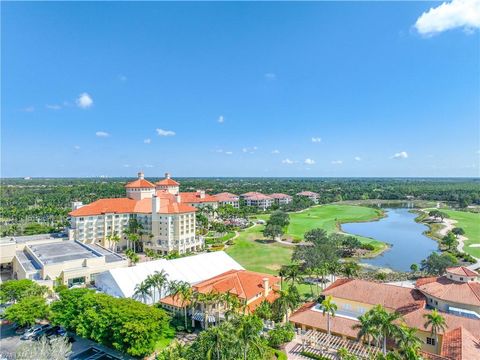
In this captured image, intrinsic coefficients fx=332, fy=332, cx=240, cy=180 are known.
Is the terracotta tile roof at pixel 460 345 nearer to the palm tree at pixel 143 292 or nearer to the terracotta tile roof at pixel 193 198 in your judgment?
the palm tree at pixel 143 292

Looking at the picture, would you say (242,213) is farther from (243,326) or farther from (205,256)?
(243,326)

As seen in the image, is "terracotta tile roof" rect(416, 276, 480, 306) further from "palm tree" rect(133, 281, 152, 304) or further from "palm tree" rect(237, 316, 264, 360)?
"palm tree" rect(133, 281, 152, 304)

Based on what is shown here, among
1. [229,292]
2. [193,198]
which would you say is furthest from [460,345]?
[193,198]

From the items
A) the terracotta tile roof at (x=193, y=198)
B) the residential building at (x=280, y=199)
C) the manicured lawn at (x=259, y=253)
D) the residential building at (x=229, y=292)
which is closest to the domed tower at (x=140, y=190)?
the manicured lawn at (x=259, y=253)

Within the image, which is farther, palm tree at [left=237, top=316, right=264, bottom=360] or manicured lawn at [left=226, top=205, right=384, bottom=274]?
manicured lawn at [left=226, top=205, right=384, bottom=274]

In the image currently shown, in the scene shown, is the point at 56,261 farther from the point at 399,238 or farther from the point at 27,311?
the point at 399,238

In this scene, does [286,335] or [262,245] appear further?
[262,245]

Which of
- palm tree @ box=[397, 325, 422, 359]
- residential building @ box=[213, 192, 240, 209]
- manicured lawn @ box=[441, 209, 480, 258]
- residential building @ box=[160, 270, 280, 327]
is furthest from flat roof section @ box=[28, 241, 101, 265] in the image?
residential building @ box=[213, 192, 240, 209]

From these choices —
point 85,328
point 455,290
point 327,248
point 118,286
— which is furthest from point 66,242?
point 455,290
